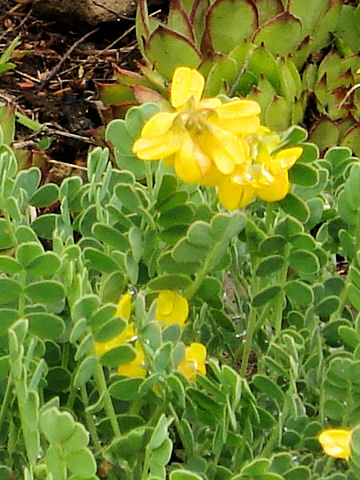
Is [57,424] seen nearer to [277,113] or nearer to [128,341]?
[128,341]

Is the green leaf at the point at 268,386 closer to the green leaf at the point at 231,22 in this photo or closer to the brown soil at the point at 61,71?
the green leaf at the point at 231,22

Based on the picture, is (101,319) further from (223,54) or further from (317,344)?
(223,54)

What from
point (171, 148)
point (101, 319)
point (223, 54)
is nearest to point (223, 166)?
point (171, 148)

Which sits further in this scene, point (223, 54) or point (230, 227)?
point (223, 54)

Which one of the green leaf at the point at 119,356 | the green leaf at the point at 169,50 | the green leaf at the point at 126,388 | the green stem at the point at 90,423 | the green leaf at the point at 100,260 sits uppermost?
the green leaf at the point at 119,356

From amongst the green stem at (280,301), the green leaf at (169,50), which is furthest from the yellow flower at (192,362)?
the green leaf at (169,50)

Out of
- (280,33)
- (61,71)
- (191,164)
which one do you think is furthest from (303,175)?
Result: (61,71)

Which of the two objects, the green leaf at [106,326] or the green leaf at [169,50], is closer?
the green leaf at [106,326]
